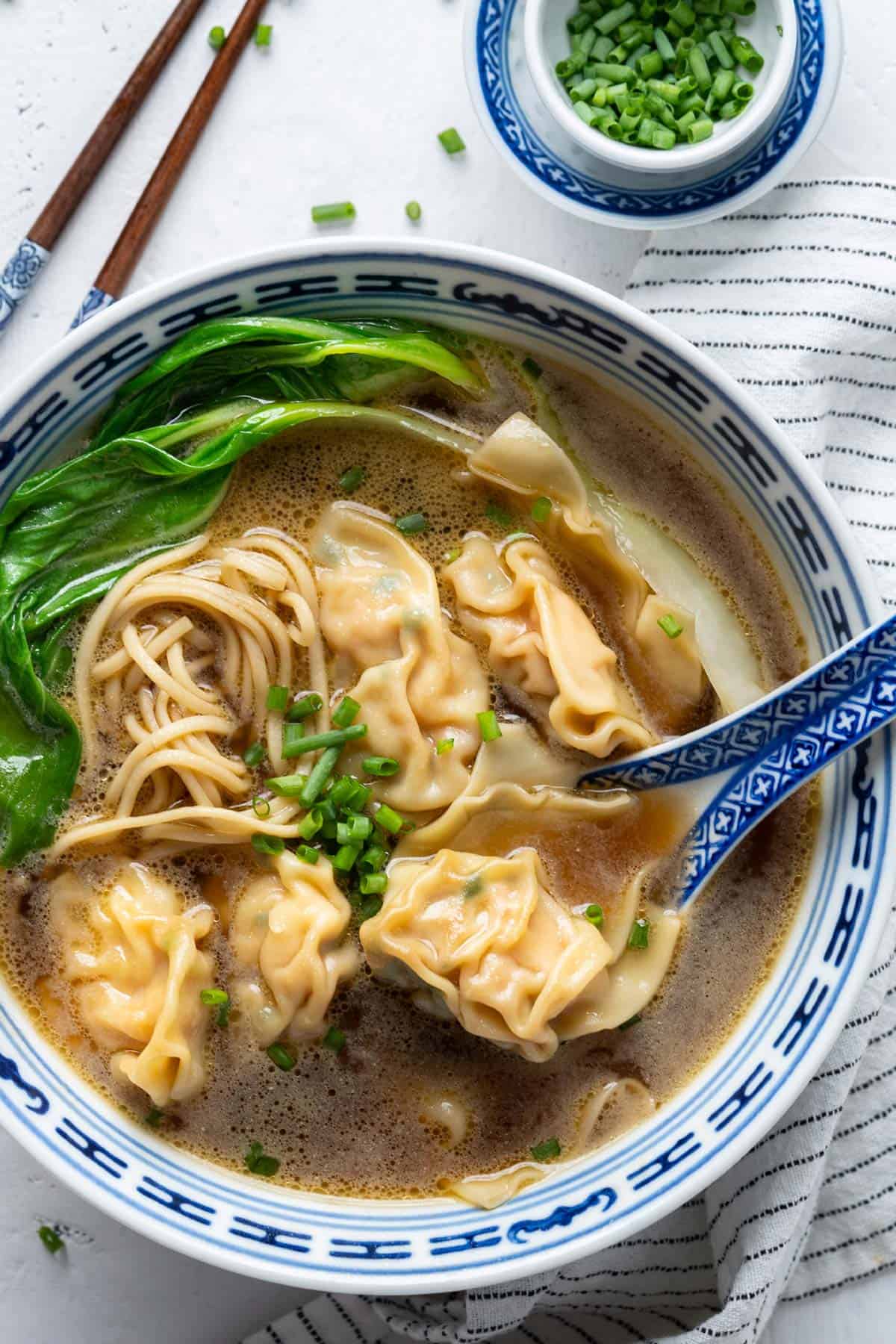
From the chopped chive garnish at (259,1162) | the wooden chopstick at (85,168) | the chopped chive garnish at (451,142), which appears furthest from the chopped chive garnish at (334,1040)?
the chopped chive garnish at (451,142)

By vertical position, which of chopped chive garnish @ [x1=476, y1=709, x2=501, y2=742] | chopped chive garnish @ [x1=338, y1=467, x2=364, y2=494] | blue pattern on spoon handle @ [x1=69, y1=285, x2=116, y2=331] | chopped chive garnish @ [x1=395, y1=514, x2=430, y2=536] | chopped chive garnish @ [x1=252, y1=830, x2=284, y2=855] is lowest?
chopped chive garnish @ [x1=252, y1=830, x2=284, y2=855]

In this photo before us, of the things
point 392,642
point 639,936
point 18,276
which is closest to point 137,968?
point 392,642

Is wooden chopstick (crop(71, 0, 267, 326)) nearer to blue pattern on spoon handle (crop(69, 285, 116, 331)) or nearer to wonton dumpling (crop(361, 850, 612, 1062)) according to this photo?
blue pattern on spoon handle (crop(69, 285, 116, 331))

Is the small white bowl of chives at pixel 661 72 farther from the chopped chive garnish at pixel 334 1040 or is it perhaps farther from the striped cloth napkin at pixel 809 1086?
the chopped chive garnish at pixel 334 1040

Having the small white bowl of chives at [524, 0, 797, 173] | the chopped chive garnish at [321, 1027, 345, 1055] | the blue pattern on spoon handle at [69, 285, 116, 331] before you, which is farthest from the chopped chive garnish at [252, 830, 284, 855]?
the small white bowl of chives at [524, 0, 797, 173]

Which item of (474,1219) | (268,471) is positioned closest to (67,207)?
(268,471)

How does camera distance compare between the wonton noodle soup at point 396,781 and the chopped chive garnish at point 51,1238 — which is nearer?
the wonton noodle soup at point 396,781

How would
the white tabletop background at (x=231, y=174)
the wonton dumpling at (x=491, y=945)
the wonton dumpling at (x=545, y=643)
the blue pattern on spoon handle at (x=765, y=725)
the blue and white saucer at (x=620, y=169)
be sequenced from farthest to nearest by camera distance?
the white tabletop background at (x=231, y=174), the blue and white saucer at (x=620, y=169), the wonton dumpling at (x=545, y=643), the wonton dumpling at (x=491, y=945), the blue pattern on spoon handle at (x=765, y=725)

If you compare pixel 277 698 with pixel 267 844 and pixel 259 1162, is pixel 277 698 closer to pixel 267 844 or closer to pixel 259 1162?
pixel 267 844
